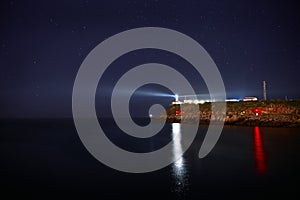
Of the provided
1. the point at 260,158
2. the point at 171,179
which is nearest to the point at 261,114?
the point at 260,158

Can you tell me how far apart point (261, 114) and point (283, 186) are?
52.3m

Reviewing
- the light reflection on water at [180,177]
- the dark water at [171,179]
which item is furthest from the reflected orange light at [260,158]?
the light reflection on water at [180,177]

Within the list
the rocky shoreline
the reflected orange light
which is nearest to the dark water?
the reflected orange light

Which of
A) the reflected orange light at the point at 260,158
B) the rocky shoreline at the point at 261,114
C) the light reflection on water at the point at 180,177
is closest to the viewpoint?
the light reflection on water at the point at 180,177

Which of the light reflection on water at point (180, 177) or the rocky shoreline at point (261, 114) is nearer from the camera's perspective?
the light reflection on water at point (180, 177)

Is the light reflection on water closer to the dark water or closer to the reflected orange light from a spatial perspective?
the dark water

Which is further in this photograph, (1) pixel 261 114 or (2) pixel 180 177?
(1) pixel 261 114

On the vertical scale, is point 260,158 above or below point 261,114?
below

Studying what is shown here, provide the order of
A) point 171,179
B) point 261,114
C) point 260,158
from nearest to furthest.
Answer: point 171,179
point 260,158
point 261,114

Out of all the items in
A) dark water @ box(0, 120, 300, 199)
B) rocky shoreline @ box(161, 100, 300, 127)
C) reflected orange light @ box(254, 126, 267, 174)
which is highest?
rocky shoreline @ box(161, 100, 300, 127)

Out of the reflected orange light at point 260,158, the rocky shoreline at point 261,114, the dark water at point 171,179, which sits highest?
the rocky shoreline at point 261,114

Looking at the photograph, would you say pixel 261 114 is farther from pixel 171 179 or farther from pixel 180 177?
pixel 171 179

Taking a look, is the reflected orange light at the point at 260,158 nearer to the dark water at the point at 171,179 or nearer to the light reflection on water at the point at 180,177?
the dark water at the point at 171,179

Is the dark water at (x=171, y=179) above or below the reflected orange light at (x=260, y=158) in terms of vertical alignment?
below
